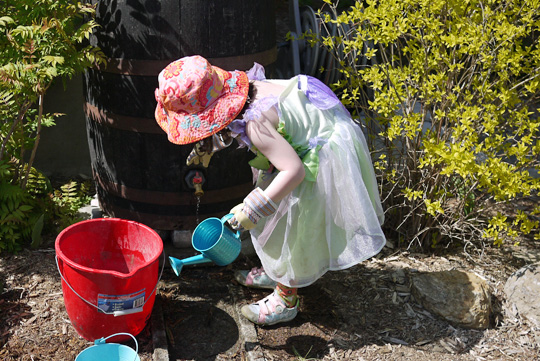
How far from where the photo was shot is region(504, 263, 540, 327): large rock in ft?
9.76

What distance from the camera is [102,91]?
3.15m

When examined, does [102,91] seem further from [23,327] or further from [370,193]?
[370,193]

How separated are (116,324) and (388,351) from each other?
4.21ft

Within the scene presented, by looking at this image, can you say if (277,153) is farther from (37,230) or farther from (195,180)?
(37,230)

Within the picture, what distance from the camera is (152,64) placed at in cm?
296

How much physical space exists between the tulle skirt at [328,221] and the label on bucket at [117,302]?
0.63 meters

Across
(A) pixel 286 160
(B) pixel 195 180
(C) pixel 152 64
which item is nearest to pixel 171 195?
(B) pixel 195 180

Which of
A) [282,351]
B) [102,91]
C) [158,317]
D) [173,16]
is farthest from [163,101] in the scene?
[282,351]

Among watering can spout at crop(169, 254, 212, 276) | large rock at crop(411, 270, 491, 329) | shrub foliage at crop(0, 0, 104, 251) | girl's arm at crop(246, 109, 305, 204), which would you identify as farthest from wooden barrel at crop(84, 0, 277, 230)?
large rock at crop(411, 270, 491, 329)

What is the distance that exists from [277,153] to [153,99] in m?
0.98

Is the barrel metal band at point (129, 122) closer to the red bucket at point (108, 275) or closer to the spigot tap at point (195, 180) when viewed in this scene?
the spigot tap at point (195, 180)

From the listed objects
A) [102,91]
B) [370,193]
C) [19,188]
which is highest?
[102,91]

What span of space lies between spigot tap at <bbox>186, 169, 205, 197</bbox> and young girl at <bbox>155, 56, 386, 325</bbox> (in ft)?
1.36

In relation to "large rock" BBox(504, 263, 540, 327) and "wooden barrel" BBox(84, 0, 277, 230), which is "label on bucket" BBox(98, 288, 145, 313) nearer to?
"wooden barrel" BBox(84, 0, 277, 230)
